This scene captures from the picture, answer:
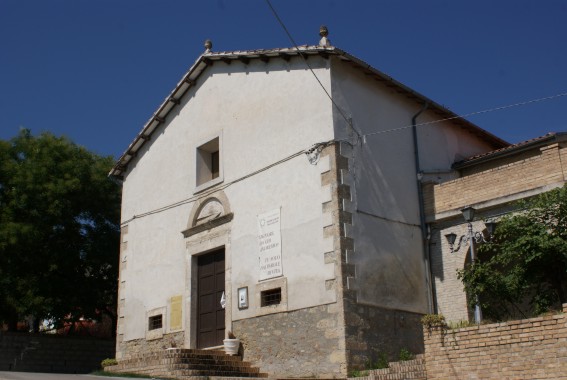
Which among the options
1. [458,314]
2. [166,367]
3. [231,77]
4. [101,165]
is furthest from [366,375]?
[101,165]

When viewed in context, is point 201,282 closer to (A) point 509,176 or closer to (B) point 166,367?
(B) point 166,367

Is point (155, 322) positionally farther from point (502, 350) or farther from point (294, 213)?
point (502, 350)

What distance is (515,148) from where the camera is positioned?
1756 centimetres

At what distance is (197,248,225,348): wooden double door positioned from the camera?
1802 centimetres

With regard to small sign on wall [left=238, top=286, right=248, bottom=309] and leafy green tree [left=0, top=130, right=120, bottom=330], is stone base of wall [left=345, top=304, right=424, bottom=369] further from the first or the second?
leafy green tree [left=0, top=130, right=120, bottom=330]

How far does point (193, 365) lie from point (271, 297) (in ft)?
7.64

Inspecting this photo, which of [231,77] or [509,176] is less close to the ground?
[231,77]

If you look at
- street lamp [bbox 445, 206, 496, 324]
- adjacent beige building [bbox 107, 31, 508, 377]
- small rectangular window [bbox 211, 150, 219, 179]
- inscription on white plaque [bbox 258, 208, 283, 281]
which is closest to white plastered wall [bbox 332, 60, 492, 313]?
adjacent beige building [bbox 107, 31, 508, 377]

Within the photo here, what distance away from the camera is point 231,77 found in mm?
19250

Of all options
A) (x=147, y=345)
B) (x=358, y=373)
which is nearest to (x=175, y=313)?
(x=147, y=345)

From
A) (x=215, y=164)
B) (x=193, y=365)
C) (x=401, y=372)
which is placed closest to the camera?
(x=401, y=372)

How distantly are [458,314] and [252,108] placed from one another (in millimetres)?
7179

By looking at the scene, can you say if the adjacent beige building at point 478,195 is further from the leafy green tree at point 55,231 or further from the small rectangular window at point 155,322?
the leafy green tree at point 55,231

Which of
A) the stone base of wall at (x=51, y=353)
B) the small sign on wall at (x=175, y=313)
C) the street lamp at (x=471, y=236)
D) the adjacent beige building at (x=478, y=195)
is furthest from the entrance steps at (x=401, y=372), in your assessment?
the stone base of wall at (x=51, y=353)
